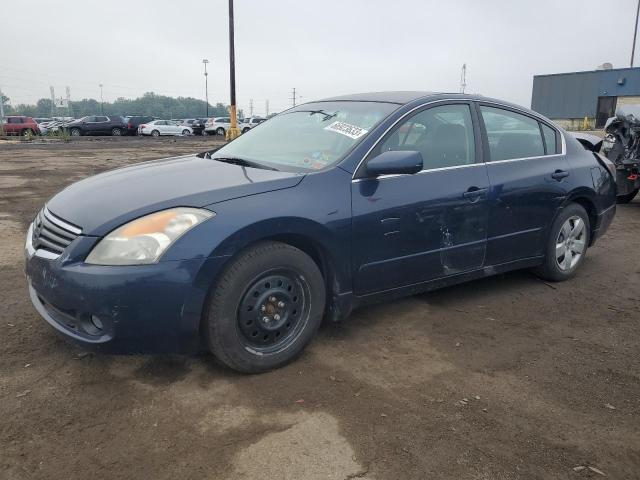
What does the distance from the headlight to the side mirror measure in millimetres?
1066

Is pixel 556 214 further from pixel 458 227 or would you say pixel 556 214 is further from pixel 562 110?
pixel 562 110

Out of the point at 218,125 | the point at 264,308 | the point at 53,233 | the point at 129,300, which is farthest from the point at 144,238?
the point at 218,125

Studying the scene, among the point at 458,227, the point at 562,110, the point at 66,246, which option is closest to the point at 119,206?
the point at 66,246

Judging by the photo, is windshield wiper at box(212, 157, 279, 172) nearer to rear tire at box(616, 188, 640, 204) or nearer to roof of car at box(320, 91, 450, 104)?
roof of car at box(320, 91, 450, 104)

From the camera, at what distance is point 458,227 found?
3670 mm

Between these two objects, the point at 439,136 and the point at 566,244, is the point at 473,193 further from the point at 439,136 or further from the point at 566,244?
the point at 566,244

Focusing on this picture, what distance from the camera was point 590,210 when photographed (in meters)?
4.79

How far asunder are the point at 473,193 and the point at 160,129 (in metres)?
35.5

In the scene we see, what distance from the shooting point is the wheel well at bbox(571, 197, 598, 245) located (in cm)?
468

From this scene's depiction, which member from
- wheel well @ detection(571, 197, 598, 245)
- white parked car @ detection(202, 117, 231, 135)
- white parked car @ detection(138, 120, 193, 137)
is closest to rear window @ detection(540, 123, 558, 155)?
wheel well @ detection(571, 197, 598, 245)

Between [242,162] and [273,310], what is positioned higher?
[242,162]

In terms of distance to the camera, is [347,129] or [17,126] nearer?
[347,129]

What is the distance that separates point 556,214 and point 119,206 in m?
3.39

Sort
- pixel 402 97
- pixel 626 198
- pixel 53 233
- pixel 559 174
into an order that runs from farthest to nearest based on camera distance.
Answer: pixel 626 198 → pixel 559 174 → pixel 402 97 → pixel 53 233
